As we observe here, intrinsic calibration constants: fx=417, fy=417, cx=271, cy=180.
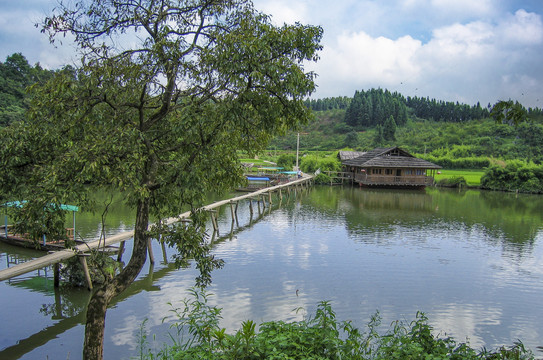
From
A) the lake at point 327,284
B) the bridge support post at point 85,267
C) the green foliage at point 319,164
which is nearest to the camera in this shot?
the lake at point 327,284

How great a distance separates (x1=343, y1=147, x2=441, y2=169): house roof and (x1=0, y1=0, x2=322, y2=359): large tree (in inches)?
1571

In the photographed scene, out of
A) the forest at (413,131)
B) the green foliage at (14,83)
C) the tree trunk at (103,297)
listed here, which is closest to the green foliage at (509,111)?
the tree trunk at (103,297)

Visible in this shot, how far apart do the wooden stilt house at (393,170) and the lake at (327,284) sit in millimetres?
20764

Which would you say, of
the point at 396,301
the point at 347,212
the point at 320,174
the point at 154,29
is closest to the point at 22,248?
the point at 154,29

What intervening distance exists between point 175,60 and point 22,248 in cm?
1357

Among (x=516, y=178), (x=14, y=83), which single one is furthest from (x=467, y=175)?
(x=14, y=83)

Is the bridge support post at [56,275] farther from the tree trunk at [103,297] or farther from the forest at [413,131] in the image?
the forest at [413,131]

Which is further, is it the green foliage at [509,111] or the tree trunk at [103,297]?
the tree trunk at [103,297]

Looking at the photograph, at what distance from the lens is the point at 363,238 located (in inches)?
814

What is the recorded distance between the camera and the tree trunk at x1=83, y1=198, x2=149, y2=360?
21.5 feet

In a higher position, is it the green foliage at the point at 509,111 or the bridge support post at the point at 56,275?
the green foliage at the point at 509,111

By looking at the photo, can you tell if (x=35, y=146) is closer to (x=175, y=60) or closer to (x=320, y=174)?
(x=175, y=60)

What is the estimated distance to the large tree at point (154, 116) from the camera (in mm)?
6254

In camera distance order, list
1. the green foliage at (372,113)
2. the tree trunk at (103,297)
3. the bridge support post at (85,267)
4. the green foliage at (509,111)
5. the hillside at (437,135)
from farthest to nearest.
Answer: the green foliage at (372,113) → the hillside at (437,135) → the bridge support post at (85,267) → the tree trunk at (103,297) → the green foliage at (509,111)
